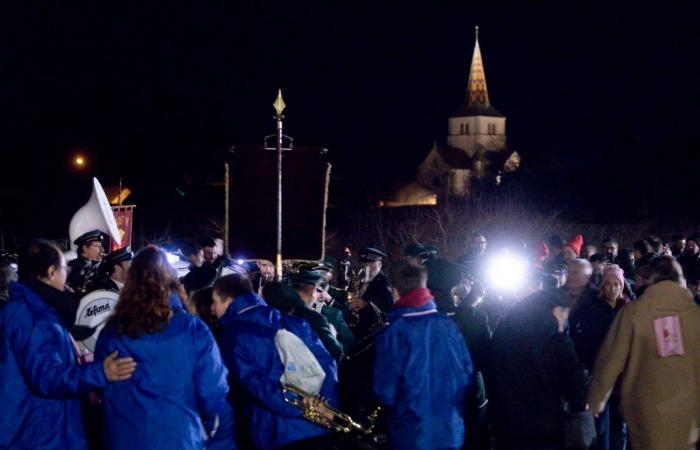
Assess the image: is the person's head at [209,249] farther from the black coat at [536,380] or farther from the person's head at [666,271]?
the person's head at [666,271]

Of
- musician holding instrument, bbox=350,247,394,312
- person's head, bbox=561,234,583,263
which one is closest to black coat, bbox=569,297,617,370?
musician holding instrument, bbox=350,247,394,312

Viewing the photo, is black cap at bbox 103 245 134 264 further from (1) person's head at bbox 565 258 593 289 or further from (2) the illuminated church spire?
(2) the illuminated church spire

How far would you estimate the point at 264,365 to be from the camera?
19.8 feet

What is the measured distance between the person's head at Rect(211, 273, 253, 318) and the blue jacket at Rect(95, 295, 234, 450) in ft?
2.33

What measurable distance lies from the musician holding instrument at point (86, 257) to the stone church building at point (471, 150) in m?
97.2

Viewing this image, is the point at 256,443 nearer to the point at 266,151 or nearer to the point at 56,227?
the point at 266,151

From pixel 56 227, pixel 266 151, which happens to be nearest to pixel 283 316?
pixel 266 151

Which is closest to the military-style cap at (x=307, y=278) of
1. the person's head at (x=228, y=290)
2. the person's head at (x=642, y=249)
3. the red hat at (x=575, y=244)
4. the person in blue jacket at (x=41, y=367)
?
the person's head at (x=228, y=290)

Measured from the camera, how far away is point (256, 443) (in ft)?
20.5

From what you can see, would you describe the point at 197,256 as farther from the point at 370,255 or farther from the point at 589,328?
the point at 589,328

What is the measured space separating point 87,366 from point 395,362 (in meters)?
1.87

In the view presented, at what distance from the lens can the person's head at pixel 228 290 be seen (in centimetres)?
622

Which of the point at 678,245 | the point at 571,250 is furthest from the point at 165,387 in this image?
the point at 678,245

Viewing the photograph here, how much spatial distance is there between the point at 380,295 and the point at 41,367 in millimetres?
4610
